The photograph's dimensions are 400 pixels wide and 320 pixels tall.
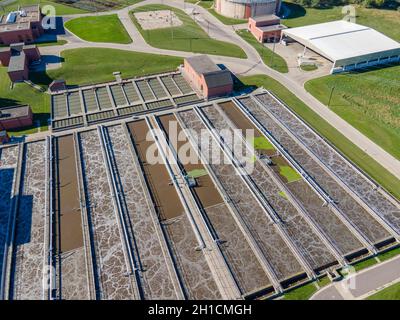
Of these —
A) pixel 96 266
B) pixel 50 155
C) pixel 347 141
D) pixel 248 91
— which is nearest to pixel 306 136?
pixel 347 141

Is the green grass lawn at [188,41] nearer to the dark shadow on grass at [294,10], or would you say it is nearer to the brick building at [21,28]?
the brick building at [21,28]

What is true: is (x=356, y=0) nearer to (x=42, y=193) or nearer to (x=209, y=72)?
(x=209, y=72)

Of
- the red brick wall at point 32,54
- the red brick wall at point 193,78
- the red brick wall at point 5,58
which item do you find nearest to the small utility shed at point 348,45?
the red brick wall at point 193,78

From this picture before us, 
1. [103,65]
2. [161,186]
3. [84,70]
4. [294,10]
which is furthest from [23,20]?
[294,10]

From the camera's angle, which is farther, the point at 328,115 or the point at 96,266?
the point at 328,115

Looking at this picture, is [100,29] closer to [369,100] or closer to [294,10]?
[294,10]

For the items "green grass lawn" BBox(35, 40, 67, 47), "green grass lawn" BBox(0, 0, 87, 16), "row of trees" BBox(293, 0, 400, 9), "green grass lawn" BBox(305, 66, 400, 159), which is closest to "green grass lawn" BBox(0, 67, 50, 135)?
"green grass lawn" BBox(35, 40, 67, 47)
